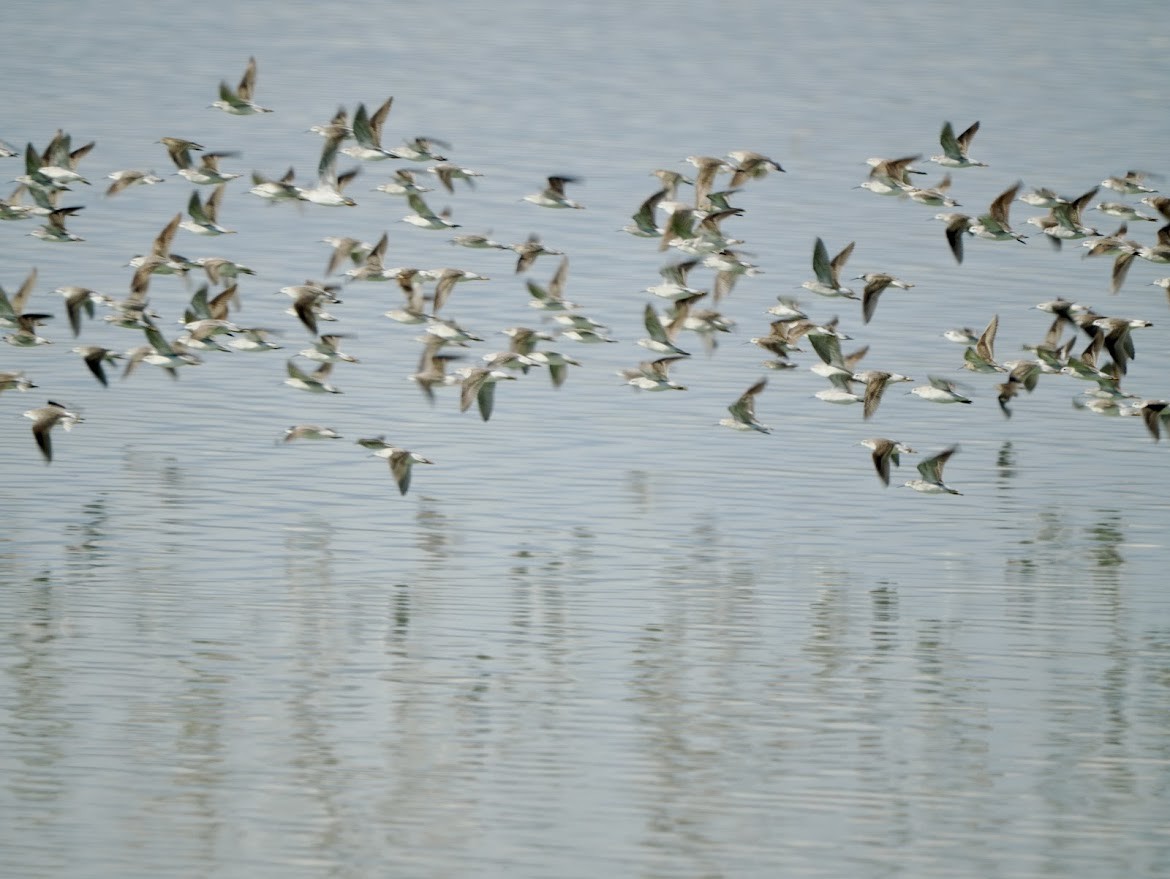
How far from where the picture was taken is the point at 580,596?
84.9 ft

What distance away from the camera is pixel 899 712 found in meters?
22.5

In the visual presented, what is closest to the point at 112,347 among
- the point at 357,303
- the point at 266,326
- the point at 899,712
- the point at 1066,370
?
the point at 266,326

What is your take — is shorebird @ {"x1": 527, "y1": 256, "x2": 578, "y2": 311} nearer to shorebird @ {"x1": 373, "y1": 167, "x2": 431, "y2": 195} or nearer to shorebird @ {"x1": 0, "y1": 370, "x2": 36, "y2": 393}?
shorebird @ {"x1": 373, "y1": 167, "x2": 431, "y2": 195}

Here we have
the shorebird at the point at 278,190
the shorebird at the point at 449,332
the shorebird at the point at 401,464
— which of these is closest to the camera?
the shorebird at the point at 401,464

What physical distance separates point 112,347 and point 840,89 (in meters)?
44.2

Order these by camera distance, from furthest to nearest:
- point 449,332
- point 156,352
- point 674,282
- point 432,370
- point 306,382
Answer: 1. point 432,370
2. point 674,282
3. point 449,332
4. point 156,352
5. point 306,382

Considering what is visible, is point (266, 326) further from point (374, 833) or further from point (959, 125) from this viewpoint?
→ point (959, 125)

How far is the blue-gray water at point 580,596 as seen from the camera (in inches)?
766

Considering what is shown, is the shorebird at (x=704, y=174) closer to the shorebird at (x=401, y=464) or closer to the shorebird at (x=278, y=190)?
the shorebird at (x=278, y=190)

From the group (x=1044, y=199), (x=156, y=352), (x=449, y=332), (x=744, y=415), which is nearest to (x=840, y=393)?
(x=744, y=415)

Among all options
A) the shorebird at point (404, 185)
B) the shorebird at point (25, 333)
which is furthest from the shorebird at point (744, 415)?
the shorebird at point (25, 333)

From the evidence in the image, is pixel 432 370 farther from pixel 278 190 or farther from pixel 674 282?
pixel 674 282

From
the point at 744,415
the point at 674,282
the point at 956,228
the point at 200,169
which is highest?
the point at 200,169

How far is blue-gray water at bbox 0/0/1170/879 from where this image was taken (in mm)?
19453
